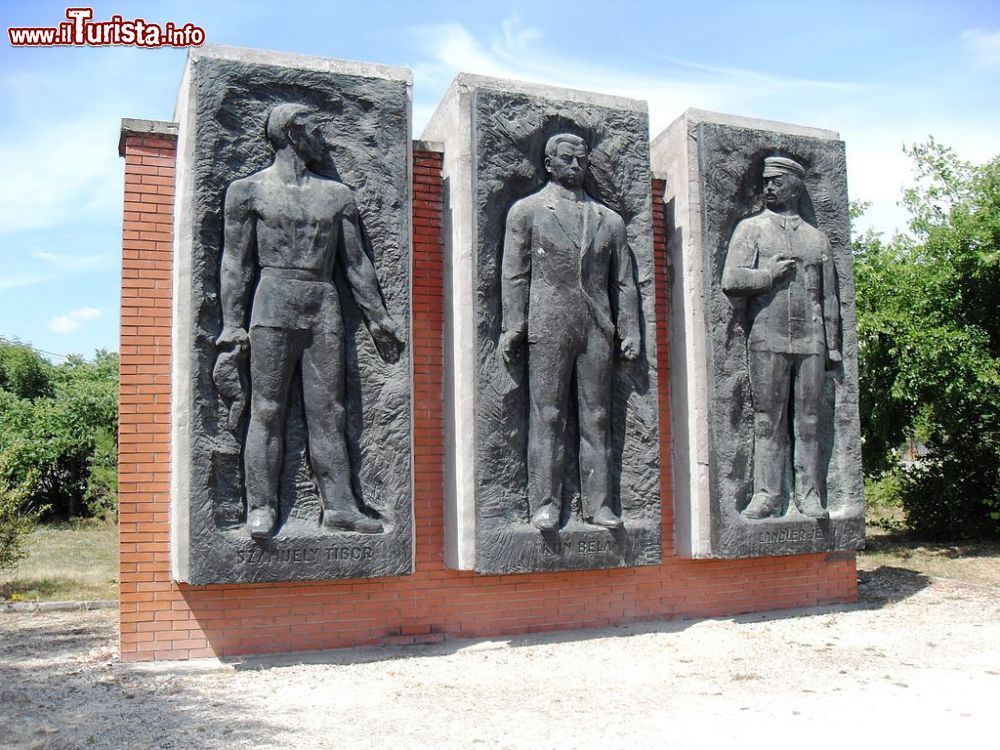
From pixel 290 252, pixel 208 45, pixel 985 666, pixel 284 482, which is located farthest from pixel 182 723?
pixel 985 666

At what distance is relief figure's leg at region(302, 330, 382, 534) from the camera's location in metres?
5.56

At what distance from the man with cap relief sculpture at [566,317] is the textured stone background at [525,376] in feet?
0.26

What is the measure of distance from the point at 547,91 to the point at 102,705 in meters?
4.65

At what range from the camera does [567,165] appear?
626cm

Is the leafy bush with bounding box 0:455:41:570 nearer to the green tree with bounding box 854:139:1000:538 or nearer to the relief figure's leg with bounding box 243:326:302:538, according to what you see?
the relief figure's leg with bounding box 243:326:302:538

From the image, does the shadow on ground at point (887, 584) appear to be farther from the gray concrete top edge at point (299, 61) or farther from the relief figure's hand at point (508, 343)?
the gray concrete top edge at point (299, 61)

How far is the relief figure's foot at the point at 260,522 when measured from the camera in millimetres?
5316

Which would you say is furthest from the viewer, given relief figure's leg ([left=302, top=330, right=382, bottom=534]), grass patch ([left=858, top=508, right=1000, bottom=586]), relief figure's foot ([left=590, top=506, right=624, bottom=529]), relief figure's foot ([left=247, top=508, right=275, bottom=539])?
grass patch ([left=858, top=508, right=1000, bottom=586])

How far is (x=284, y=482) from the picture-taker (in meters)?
5.55

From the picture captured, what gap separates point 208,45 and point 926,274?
24.5ft

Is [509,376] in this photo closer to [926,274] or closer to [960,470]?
[926,274]

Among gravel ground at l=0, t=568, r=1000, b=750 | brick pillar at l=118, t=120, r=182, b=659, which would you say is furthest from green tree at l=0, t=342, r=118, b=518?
brick pillar at l=118, t=120, r=182, b=659

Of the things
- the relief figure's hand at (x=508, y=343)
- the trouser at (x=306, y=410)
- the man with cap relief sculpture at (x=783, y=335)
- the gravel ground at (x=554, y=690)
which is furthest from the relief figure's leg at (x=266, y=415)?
the man with cap relief sculpture at (x=783, y=335)

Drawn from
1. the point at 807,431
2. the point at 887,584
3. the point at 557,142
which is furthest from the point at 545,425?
the point at 887,584
